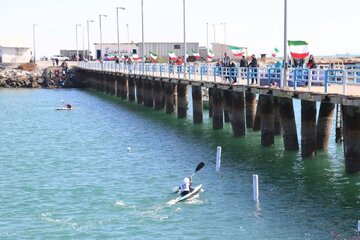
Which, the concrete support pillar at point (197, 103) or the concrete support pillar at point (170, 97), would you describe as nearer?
the concrete support pillar at point (197, 103)

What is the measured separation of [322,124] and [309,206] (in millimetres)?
10510

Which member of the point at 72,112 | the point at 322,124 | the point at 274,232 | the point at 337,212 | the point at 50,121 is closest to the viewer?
the point at 274,232

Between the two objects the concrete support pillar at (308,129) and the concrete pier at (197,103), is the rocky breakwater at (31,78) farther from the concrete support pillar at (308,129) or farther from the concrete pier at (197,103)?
the concrete support pillar at (308,129)

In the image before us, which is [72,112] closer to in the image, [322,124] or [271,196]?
[322,124]

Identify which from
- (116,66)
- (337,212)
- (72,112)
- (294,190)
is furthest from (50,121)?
(337,212)

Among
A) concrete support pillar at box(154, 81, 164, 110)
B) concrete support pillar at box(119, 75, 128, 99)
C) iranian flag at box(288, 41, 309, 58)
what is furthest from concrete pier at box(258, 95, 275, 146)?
concrete support pillar at box(119, 75, 128, 99)

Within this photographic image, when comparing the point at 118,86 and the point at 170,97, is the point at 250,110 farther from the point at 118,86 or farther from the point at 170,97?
the point at 118,86

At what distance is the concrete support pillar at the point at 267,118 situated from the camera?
3369cm

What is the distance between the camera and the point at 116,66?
76.1m

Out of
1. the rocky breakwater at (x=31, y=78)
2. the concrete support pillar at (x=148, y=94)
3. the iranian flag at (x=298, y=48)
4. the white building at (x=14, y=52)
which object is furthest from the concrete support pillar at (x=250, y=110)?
the white building at (x=14, y=52)

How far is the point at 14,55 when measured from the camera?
12131cm

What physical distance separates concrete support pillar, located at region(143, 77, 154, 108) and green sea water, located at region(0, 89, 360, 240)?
15.2m

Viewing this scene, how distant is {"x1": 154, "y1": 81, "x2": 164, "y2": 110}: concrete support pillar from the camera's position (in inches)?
2234

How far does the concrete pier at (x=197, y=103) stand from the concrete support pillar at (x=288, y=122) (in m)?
14.2
